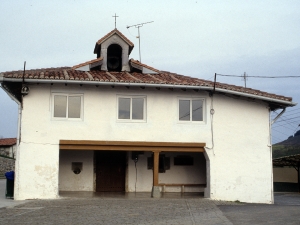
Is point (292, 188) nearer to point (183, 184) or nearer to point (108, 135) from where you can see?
point (183, 184)

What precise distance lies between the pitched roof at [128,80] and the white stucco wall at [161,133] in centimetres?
51

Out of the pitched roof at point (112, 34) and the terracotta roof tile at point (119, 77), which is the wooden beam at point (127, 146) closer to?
the terracotta roof tile at point (119, 77)

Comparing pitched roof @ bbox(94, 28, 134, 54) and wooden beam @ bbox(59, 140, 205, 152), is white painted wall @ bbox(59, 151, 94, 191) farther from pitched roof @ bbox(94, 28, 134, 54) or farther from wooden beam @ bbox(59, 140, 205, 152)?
pitched roof @ bbox(94, 28, 134, 54)

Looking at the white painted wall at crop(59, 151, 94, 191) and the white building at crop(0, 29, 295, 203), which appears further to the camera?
the white painted wall at crop(59, 151, 94, 191)

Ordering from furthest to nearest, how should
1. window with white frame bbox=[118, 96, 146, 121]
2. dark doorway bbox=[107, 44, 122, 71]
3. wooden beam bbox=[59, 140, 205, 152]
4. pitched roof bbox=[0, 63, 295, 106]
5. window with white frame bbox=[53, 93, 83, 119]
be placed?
dark doorway bbox=[107, 44, 122, 71] → window with white frame bbox=[118, 96, 146, 121] → window with white frame bbox=[53, 93, 83, 119] → wooden beam bbox=[59, 140, 205, 152] → pitched roof bbox=[0, 63, 295, 106]

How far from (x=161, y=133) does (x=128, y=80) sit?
2.52 metres

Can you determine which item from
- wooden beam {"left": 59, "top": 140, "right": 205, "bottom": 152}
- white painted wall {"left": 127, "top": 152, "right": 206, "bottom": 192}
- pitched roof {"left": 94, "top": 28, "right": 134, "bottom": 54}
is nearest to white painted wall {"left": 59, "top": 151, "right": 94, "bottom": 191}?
white painted wall {"left": 127, "top": 152, "right": 206, "bottom": 192}

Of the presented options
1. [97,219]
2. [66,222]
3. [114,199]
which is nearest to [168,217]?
[97,219]

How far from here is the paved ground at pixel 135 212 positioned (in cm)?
1232

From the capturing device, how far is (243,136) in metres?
19.4

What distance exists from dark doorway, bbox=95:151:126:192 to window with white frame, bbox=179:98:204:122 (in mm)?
3848

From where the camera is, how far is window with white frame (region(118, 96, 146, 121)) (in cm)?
1908

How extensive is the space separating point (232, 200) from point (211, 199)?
0.96 metres

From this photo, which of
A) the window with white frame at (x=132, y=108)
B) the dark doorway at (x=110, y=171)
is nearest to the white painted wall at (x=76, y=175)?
the dark doorway at (x=110, y=171)
